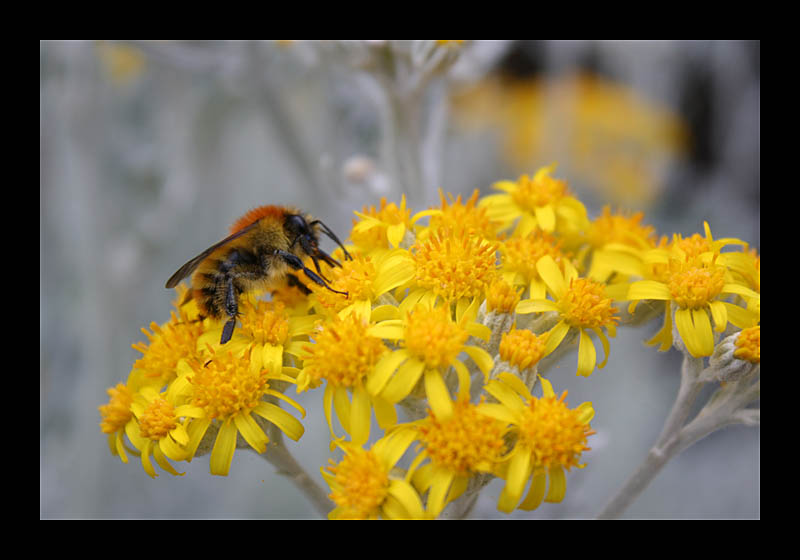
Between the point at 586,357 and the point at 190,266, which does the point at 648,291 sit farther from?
the point at 190,266

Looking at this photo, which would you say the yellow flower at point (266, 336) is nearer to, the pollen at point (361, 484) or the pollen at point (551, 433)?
the pollen at point (361, 484)

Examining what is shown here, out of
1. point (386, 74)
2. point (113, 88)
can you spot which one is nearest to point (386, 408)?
point (386, 74)

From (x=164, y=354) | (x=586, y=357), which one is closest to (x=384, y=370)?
→ (x=586, y=357)

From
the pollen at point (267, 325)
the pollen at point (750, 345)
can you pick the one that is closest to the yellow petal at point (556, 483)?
the pollen at point (750, 345)

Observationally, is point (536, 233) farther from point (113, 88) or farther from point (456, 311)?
point (113, 88)

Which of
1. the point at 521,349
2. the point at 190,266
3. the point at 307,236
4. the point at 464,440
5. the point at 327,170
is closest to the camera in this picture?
the point at 464,440

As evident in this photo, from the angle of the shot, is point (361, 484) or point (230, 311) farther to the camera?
point (230, 311)
